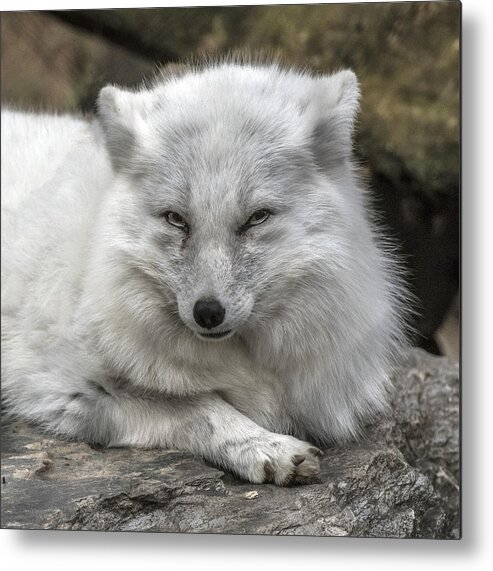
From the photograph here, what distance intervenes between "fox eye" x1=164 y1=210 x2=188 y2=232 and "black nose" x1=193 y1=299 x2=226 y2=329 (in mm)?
259

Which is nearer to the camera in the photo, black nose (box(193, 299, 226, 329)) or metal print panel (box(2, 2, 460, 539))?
black nose (box(193, 299, 226, 329))

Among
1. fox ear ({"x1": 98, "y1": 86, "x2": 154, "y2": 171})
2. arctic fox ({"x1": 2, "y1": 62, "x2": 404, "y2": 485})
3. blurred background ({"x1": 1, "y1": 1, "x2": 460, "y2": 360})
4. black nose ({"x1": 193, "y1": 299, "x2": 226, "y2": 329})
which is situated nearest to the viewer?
black nose ({"x1": 193, "y1": 299, "x2": 226, "y2": 329})

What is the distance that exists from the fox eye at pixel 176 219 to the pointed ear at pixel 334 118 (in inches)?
18.6

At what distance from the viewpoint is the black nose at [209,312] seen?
9.70 feet

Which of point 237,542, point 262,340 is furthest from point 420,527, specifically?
point 262,340

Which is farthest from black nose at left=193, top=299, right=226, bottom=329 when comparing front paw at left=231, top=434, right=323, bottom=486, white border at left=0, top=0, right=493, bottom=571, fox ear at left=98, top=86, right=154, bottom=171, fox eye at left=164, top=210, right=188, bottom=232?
white border at left=0, top=0, right=493, bottom=571

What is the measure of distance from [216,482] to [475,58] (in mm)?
1625

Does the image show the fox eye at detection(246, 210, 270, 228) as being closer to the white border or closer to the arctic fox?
the arctic fox

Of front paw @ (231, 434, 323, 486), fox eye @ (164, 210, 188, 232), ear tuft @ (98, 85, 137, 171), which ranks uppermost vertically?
ear tuft @ (98, 85, 137, 171)

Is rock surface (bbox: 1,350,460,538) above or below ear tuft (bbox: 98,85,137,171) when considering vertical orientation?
below

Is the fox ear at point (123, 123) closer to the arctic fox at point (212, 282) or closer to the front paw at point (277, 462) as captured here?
the arctic fox at point (212, 282)

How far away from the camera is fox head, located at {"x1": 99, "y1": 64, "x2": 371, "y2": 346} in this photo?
3.04 m

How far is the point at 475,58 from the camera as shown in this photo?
3273 mm

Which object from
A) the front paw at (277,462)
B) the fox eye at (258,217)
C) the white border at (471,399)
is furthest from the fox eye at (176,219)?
the white border at (471,399)
